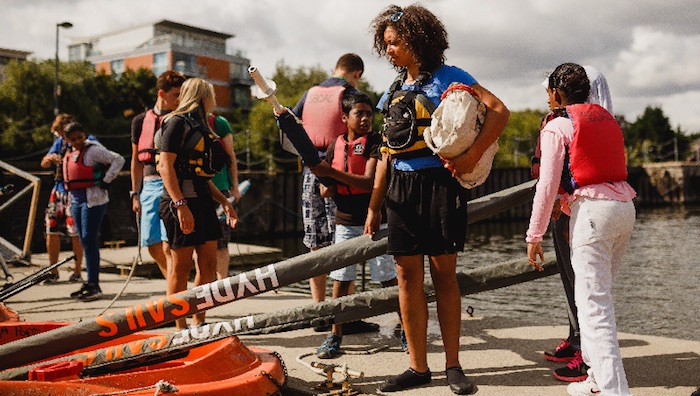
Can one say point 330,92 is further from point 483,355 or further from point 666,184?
point 666,184

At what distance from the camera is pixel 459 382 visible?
370 cm

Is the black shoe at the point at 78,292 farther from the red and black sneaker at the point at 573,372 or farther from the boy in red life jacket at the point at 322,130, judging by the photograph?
the red and black sneaker at the point at 573,372

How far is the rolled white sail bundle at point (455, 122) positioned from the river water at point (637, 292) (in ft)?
4.06

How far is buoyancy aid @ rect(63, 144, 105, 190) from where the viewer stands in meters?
7.66

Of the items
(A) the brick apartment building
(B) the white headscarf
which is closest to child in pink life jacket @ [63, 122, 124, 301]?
(B) the white headscarf

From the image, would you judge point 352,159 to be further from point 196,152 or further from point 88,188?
point 88,188

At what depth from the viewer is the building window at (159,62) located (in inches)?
2771

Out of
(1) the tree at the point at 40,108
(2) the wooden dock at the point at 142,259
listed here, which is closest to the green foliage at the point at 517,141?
(1) the tree at the point at 40,108

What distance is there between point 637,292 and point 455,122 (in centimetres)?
1052

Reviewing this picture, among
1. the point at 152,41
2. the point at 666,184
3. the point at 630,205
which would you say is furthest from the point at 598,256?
the point at 152,41

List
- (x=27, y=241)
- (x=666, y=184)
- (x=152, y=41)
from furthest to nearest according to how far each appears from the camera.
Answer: (x=152, y=41), (x=666, y=184), (x=27, y=241)

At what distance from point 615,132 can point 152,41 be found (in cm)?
7777

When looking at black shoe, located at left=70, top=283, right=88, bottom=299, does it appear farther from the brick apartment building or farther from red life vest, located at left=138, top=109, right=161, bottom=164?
the brick apartment building

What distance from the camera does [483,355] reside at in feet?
14.9
